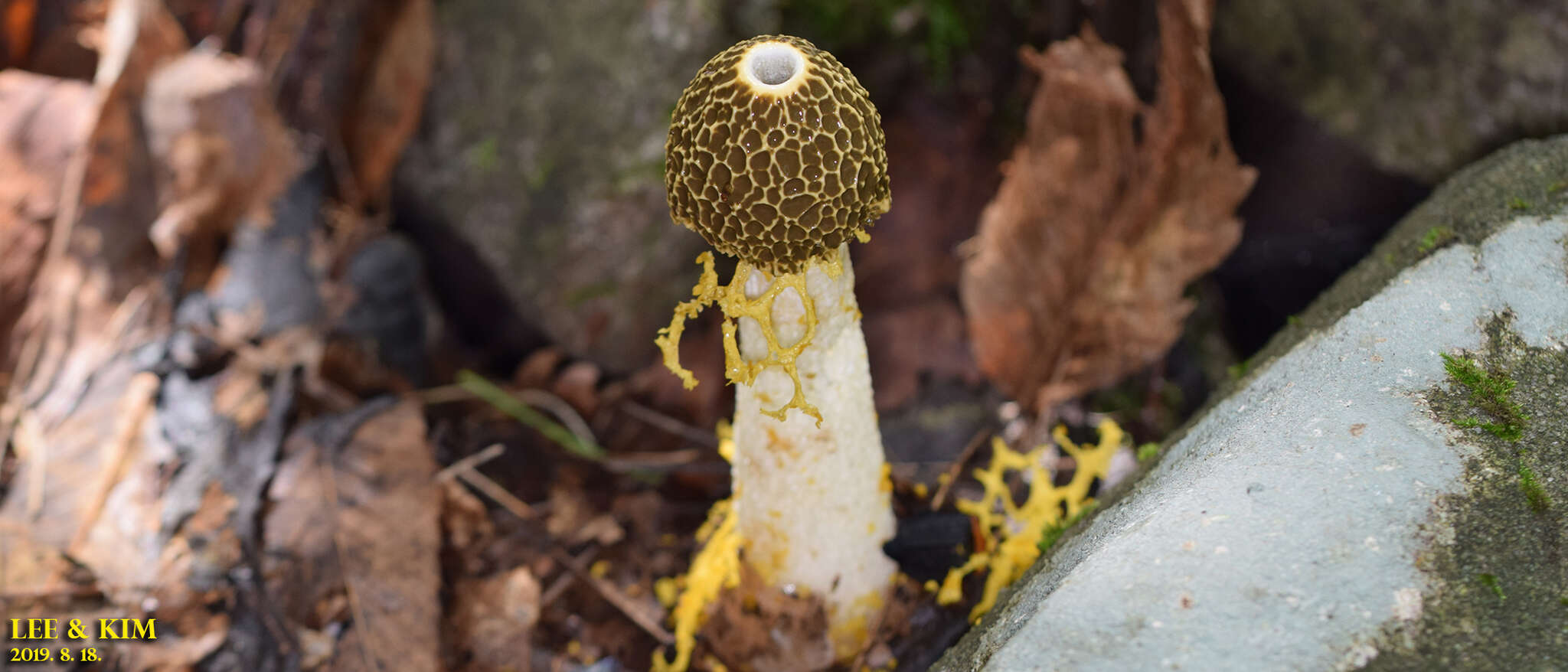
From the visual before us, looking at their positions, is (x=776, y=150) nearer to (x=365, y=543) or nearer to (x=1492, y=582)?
(x=1492, y=582)

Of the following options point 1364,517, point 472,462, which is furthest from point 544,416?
point 1364,517

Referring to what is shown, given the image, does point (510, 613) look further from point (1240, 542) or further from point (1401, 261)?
point (1401, 261)

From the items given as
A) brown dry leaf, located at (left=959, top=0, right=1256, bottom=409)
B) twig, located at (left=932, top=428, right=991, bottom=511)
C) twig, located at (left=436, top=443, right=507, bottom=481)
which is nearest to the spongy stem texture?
twig, located at (left=932, top=428, right=991, bottom=511)

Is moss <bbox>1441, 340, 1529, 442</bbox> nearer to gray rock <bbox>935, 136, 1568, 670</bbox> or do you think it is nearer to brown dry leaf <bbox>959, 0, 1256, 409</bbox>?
gray rock <bbox>935, 136, 1568, 670</bbox>

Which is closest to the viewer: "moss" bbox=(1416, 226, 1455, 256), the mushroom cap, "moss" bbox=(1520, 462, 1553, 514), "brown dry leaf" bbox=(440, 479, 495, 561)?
"moss" bbox=(1520, 462, 1553, 514)

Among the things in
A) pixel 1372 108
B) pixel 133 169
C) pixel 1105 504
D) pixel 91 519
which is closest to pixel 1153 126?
→ pixel 1372 108
